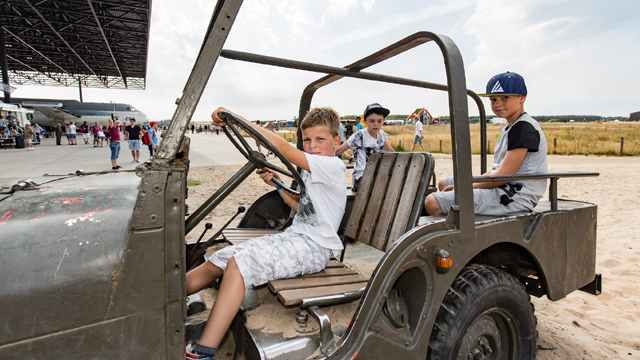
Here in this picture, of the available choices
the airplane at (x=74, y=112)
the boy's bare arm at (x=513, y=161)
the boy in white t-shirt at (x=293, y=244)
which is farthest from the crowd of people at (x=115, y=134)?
the airplane at (x=74, y=112)

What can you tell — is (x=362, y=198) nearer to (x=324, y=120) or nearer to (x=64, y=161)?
(x=324, y=120)

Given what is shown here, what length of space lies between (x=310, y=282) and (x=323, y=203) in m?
0.46

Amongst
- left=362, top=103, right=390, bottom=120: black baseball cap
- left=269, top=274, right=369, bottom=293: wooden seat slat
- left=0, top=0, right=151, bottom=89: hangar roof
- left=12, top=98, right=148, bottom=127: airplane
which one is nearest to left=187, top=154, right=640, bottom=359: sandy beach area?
left=269, top=274, right=369, bottom=293: wooden seat slat

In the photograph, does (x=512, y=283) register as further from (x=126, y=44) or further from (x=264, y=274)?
(x=126, y=44)

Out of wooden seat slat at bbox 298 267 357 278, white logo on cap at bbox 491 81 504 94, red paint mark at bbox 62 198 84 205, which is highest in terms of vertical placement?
white logo on cap at bbox 491 81 504 94

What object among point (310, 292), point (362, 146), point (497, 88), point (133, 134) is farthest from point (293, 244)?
point (133, 134)

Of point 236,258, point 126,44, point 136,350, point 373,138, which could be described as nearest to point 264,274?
point 236,258

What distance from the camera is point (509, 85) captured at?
92.0 inches

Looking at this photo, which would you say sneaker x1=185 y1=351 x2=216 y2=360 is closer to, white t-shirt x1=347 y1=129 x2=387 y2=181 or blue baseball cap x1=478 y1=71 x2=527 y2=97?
blue baseball cap x1=478 y1=71 x2=527 y2=97

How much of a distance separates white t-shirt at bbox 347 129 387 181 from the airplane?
40156 millimetres

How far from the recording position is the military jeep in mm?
1116

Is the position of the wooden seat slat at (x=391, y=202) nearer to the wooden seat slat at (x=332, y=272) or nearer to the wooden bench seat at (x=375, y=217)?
the wooden bench seat at (x=375, y=217)

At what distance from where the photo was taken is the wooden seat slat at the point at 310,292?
1640 mm

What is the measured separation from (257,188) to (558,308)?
715 centimetres
